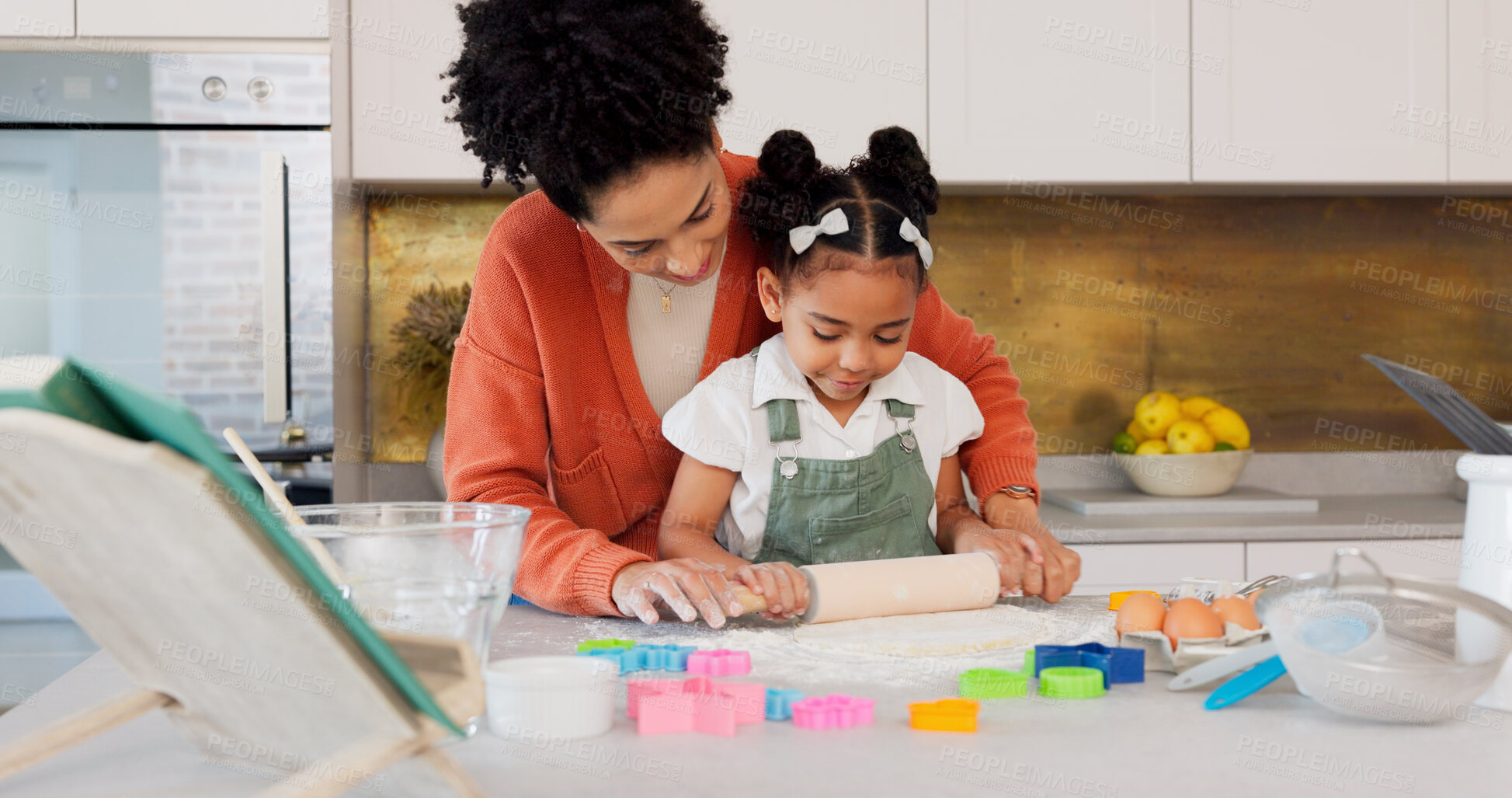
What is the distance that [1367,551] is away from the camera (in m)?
2.01

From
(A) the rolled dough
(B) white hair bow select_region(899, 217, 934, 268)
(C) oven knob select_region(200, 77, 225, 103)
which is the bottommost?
(A) the rolled dough

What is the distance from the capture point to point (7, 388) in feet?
1.38

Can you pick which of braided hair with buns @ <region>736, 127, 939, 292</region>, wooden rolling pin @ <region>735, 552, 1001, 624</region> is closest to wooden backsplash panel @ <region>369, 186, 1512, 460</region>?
braided hair with buns @ <region>736, 127, 939, 292</region>

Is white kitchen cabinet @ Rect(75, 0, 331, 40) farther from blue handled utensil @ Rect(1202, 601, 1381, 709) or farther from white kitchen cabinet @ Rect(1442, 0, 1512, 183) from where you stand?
white kitchen cabinet @ Rect(1442, 0, 1512, 183)

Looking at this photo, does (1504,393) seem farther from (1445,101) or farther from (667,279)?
(667,279)

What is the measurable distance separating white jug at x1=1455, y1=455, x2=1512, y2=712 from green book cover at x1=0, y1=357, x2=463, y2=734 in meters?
0.67

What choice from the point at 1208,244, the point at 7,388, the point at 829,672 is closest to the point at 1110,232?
the point at 1208,244

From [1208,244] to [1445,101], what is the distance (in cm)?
53

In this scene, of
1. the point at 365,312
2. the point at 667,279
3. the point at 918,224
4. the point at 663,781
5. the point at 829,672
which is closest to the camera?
the point at 663,781

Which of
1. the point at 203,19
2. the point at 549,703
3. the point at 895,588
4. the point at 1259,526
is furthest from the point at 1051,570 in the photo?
the point at 203,19

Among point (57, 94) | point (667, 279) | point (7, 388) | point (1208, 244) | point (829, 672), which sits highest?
point (57, 94)

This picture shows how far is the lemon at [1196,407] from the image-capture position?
2432 mm

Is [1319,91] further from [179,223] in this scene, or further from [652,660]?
[179,223]

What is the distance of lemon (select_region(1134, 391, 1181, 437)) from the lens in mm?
2418
